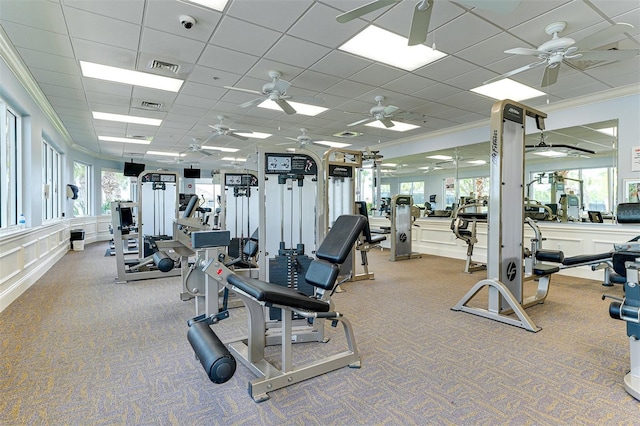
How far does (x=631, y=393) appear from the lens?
200cm

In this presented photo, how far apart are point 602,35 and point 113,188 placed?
13888mm

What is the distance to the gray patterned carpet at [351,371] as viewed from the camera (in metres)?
1.86

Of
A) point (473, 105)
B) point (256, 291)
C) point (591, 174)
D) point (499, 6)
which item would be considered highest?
point (473, 105)

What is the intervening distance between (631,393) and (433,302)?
2086mm

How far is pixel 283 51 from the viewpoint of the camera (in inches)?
154

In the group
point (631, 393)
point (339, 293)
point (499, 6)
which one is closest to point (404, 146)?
point (339, 293)

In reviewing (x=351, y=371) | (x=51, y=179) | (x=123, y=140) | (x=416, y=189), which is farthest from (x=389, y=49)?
(x=416, y=189)

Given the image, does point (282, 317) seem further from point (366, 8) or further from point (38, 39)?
point (38, 39)

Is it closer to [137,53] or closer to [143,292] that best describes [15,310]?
[143,292]

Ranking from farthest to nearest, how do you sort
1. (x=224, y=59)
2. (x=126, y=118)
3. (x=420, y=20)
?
(x=126, y=118) → (x=224, y=59) → (x=420, y=20)

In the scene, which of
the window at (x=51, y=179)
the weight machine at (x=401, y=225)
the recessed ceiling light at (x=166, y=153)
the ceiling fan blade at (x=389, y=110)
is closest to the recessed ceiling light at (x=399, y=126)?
the weight machine at (x=401, y=225)

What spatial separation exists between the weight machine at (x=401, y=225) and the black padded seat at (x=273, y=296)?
5049mm

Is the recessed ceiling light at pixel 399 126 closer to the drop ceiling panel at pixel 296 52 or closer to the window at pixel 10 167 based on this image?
the drop ceiling panel at pixel 296 52

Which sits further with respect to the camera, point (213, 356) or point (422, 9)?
point (422, 9)
